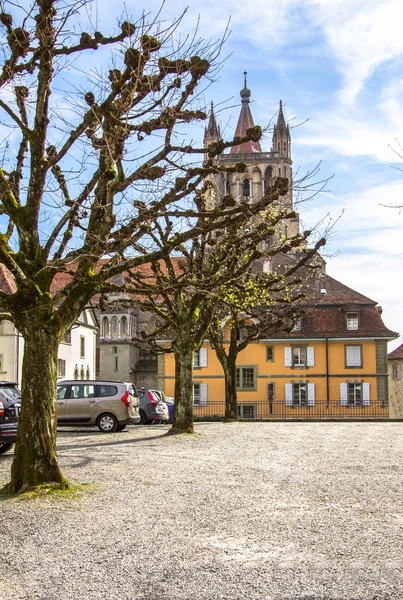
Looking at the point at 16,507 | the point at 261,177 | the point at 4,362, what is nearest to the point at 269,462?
the point at 16,507

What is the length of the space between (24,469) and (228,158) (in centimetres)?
8786

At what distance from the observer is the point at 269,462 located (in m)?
14.6

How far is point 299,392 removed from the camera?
2202 inches

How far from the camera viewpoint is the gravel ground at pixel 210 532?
605 centimetres

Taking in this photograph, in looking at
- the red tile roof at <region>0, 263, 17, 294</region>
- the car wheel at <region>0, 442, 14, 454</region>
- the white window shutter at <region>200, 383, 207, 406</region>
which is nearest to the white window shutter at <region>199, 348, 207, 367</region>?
the white window shutter at <region>200, 383, 207, 406</region>

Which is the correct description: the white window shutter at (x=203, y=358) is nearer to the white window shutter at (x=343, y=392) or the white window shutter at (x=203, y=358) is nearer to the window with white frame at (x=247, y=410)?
the window with white frame at (x=247, y=410)

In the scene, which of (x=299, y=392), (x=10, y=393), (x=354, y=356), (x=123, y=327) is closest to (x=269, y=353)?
(x=299, y=392)

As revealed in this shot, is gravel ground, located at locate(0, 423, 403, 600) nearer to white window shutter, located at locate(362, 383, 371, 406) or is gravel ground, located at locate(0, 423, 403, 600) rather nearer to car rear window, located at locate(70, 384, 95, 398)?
car rear window, located at locate(70, 384, 95, 398)

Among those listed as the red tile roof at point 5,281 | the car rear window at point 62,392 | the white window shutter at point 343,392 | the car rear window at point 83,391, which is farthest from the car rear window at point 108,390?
the white window shutter at point 343,392

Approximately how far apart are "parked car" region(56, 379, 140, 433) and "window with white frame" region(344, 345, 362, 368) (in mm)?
34255

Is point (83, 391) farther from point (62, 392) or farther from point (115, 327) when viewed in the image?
point (115, 327)

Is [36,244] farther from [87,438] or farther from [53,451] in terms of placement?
[87,438]

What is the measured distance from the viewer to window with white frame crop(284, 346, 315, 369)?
Answer: 184ft

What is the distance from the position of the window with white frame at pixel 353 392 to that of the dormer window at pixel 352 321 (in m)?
4.13
